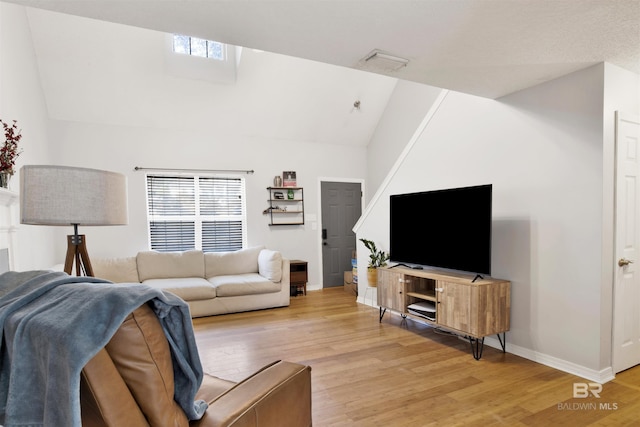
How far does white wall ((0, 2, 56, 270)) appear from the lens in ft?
10.6

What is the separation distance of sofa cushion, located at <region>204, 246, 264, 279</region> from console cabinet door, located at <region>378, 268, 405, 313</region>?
2.23 m

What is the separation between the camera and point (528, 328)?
3.09 meters

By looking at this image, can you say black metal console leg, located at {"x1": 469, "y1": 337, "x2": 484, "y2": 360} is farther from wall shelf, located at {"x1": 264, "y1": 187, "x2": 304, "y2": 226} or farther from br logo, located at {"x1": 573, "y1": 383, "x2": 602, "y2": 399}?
wall shelf, located at {"x1": 264, "y1": 187, "x2": 304, "y2": 226}

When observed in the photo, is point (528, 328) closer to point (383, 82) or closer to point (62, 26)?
point (383, 82)

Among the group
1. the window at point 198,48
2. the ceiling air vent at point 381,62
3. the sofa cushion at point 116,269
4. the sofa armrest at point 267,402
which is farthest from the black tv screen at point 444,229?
the sofa cushion at point 116,269

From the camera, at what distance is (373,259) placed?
4.71 meters

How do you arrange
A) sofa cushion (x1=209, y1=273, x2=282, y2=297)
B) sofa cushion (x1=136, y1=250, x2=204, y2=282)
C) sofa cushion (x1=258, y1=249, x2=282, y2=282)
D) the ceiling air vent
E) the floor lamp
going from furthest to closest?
sofa cushion (x1=258, y1=249, x2=282, y2=282)
sofa cushion (x1=136, y1=250, x2=204, y2=282)
sofa cushion (x1=209, y1=273, x2=282, y2=297)
the ceiling air vent
the floor lamp

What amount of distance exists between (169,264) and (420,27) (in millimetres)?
4404

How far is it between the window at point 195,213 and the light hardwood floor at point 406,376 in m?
1.82

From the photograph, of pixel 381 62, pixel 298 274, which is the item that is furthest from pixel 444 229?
pixel 298 274

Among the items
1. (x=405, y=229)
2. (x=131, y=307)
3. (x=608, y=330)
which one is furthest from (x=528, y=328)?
(x=131, y=307)

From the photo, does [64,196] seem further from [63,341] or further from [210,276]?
[210,276]

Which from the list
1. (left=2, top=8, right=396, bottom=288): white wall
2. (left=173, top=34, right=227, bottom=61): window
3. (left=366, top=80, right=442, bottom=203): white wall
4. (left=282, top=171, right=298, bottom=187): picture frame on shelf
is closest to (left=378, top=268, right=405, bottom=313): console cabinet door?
(left=2, top=8, right=396, bottom=288): white wall

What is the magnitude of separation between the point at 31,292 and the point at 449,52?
2.54 m
